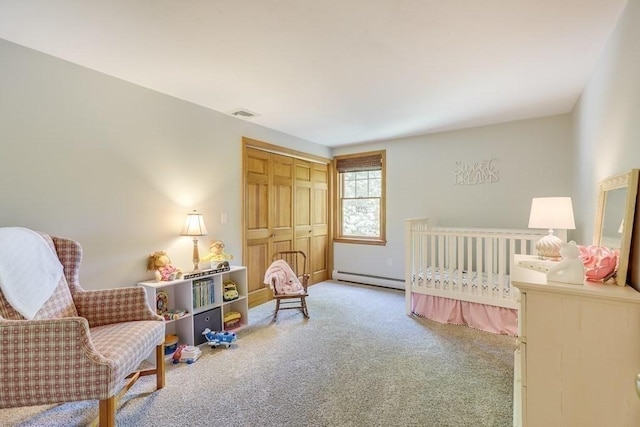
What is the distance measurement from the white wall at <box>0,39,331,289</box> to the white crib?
7.25ft

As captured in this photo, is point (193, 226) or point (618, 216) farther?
point (193, 226)

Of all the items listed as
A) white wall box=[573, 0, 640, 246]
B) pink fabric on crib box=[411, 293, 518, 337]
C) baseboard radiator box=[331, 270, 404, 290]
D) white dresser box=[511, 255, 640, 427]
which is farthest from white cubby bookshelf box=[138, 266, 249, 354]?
white wall box=[573, 0, 640, 246]

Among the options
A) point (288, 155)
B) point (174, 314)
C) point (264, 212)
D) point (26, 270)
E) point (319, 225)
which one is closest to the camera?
point (26, 270)

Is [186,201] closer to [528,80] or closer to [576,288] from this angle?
[576,288]

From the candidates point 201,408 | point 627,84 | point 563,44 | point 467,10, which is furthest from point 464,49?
point 201,408

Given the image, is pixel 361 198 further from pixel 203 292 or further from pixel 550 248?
pixel 550 248

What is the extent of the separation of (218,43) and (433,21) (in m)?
1.34

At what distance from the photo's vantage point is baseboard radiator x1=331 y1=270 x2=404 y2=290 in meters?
4.51

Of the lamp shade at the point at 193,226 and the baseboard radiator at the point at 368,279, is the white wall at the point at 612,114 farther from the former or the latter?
the lamp shade at the point at 193,226

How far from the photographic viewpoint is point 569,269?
1.27 m

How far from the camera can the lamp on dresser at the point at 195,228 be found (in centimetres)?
281

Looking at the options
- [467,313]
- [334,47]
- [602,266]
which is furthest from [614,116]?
[467,313]

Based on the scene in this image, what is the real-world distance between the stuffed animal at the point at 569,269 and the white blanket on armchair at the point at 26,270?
104 inches

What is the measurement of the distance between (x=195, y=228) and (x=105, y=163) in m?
0.88
